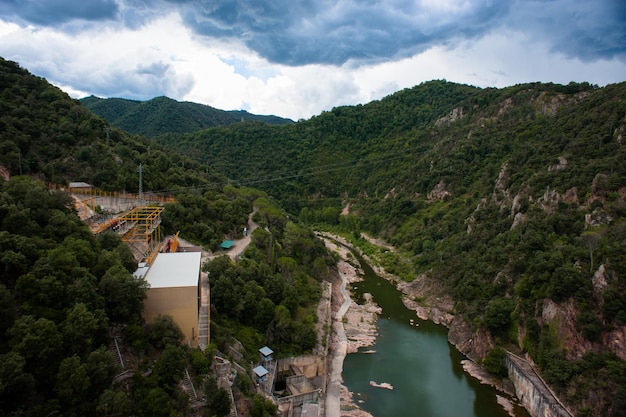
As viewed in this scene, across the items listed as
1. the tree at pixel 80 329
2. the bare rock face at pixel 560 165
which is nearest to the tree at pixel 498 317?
the bare rock face at pixel 560 165

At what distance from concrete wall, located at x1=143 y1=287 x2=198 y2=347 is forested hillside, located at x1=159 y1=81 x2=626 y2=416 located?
2211 cm

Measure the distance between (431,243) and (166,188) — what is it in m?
34.5

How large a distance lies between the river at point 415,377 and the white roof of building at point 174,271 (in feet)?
46.1

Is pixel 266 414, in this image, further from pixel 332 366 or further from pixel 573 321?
pixel 573 321

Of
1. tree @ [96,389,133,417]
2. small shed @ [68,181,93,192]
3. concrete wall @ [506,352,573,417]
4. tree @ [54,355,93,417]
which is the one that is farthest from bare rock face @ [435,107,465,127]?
tree @ [54,355,93,417]

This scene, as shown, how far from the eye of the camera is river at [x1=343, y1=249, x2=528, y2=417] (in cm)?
2797

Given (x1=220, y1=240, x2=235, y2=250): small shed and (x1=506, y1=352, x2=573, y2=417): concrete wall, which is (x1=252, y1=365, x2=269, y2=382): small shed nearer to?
(x1=220, y1=240, x2=235, y2=250): small shed

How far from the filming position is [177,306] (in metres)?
22.0

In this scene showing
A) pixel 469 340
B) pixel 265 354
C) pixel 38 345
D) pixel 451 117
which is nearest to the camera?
pixel 38 345

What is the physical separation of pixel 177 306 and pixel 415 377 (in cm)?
1906

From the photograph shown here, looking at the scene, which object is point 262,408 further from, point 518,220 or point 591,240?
point 518,220

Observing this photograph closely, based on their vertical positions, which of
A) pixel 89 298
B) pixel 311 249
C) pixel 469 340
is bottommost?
pixel 469 340

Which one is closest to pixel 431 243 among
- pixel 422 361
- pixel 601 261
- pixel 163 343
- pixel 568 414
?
pixel 422 361

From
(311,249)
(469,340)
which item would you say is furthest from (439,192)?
(469,340)
